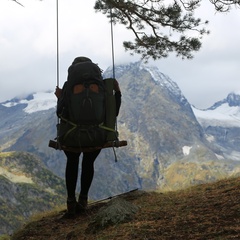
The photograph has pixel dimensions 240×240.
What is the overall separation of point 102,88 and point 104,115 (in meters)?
0.49

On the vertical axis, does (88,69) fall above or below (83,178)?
above

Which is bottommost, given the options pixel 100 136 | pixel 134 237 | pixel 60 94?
pixel 134 237

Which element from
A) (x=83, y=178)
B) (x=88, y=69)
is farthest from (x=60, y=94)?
(x=83, y=178)

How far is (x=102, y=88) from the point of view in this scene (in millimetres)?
7414

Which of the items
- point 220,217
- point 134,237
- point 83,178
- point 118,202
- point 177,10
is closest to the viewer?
point 134,237

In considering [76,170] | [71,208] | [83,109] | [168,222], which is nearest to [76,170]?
[76,170]

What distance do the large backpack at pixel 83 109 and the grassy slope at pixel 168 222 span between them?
1480 mm

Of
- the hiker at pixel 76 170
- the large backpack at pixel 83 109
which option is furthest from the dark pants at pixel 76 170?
the large backpack at pixel 83 109

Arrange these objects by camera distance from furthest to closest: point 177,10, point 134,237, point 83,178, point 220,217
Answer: point 177,10 → point 83,178 → point 220,217 → point 134,237

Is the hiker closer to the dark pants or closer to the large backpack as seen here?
the dark pants

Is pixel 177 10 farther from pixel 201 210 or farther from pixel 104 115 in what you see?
pixel 201 210

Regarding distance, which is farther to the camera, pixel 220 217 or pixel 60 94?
pixel 60 94

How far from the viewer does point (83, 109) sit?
7.12 m

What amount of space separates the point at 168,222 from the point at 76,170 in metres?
2.49
